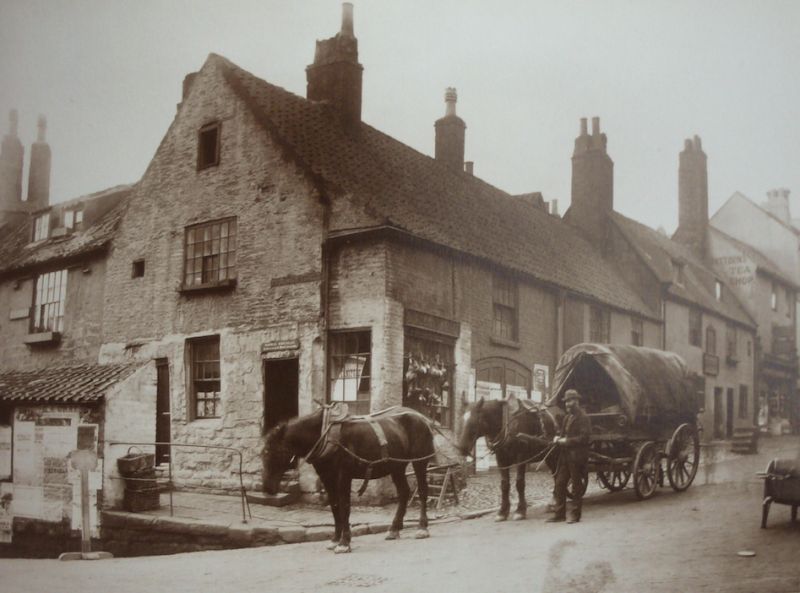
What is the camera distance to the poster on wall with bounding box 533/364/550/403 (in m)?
16.3

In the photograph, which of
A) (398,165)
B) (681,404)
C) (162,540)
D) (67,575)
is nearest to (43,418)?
(162,540)

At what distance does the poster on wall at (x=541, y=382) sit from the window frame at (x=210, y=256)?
20.0 ft

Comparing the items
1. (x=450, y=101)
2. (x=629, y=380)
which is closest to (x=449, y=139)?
(x=450, y=101)

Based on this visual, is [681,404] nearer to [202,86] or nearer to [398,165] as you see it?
[398,165]

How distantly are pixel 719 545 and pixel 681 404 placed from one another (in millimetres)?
5796

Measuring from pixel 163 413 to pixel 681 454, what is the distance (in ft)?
29.6

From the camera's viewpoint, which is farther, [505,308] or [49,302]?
[505,308]

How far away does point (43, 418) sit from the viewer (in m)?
10.8

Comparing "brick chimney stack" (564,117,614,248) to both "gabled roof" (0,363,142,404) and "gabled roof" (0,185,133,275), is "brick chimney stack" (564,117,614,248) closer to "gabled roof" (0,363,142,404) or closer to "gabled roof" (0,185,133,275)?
"gabled roof" (0,185,133,275)

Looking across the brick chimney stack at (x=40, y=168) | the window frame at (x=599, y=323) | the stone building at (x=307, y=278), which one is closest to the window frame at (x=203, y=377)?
the stone building at (x=307, y=278)

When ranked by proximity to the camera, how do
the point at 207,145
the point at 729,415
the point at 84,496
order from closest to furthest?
the point at 84,496, the point at 207,145, the point at 729,415

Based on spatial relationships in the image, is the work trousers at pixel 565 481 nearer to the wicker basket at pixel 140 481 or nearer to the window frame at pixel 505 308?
the window frame at pixel 505 308

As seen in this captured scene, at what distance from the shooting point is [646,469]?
11805mm

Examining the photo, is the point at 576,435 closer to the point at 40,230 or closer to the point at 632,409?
the point at 632,409
